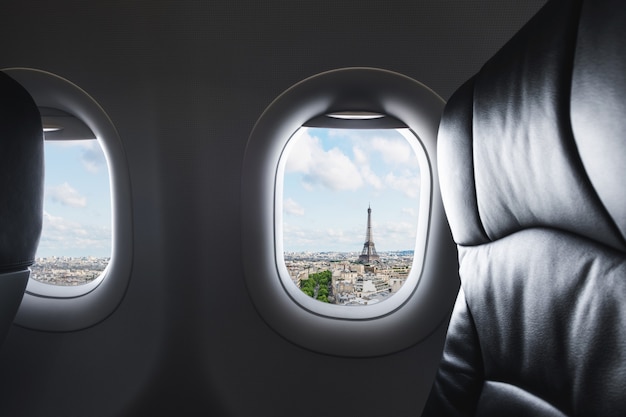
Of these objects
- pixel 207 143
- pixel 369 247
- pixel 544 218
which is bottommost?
pixel 369 247

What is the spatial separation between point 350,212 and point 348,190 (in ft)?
0.26

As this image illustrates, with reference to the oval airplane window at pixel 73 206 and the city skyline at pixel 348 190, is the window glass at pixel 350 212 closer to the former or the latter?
the city skyline at pixel 348 190

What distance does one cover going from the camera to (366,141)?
1612 millimetres

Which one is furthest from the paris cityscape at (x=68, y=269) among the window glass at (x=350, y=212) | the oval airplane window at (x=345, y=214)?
the window glass at (x=350, y=212)

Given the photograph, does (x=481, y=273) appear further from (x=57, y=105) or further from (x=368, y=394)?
(x=57, y=105)

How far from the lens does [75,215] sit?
5.68 feet

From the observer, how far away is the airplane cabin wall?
1.44 meters

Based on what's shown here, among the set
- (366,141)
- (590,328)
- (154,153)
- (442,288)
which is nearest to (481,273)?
(590,328)

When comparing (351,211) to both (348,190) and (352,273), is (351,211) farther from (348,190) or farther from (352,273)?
(352,273)

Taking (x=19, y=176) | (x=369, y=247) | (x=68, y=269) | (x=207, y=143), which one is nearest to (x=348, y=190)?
(x=369, y=247)

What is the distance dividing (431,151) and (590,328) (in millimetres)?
1128

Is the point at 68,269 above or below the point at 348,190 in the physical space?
below

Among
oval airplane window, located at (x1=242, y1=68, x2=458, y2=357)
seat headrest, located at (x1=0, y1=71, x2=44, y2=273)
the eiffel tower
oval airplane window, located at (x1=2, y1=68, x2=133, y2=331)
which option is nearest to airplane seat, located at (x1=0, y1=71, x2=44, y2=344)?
seat headrest, located at (x1=0, y1=71, x2=44, y2=273)

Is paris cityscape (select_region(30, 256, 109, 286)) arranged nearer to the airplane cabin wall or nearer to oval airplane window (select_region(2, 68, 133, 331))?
oval airplane window (select_region(2, 68, 133, 331))
